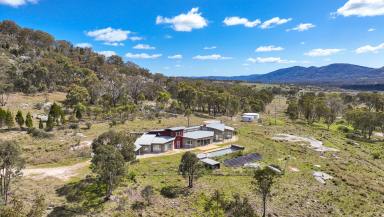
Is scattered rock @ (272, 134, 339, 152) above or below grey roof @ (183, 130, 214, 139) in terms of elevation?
below

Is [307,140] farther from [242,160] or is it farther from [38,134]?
[38,134]

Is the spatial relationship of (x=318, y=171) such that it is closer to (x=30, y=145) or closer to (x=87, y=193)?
(x=87, y=193)

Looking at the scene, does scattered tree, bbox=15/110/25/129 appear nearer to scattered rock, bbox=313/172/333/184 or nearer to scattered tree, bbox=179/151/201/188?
scattered tree, bbox=179/151/201/188

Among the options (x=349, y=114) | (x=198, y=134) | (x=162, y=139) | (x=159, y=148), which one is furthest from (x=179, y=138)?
(x=349, y=114)

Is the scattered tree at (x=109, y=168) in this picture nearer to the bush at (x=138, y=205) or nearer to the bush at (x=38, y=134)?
the bush at (x=138, y=205)

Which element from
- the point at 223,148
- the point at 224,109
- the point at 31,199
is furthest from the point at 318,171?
the point at 224,109

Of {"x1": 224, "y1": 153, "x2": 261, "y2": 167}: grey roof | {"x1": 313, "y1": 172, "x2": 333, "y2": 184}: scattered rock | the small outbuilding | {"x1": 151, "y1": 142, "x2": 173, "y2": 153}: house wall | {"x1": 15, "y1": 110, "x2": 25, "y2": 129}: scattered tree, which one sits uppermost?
{"x1": 15, "y1": 110, "x2": 25, "y2": 129}: scattered tree

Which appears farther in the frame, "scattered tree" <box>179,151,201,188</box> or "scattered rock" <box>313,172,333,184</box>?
"scattered rock" <box>313,172,333,184</box>

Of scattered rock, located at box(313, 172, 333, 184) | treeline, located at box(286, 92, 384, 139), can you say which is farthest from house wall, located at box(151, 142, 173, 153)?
treeline, located at box(286, 92, 384, 139)
